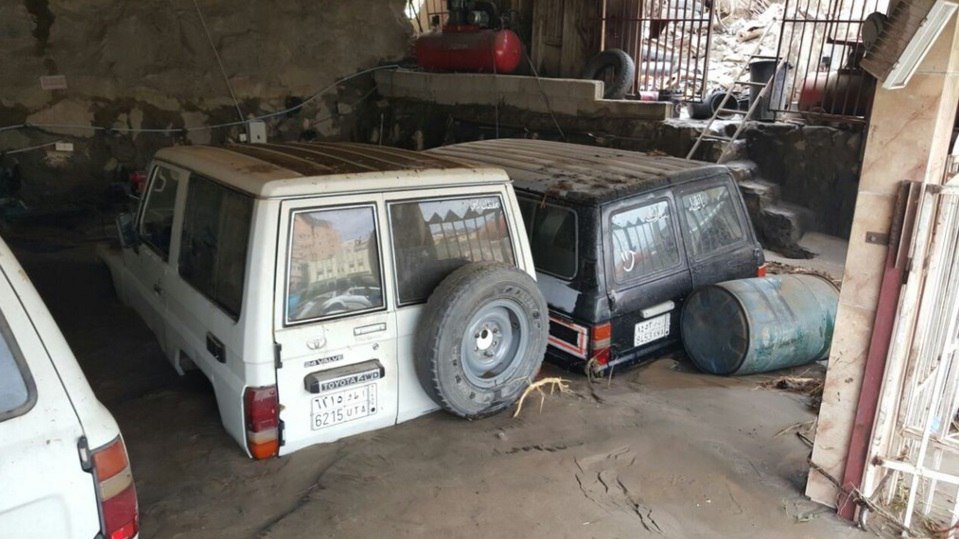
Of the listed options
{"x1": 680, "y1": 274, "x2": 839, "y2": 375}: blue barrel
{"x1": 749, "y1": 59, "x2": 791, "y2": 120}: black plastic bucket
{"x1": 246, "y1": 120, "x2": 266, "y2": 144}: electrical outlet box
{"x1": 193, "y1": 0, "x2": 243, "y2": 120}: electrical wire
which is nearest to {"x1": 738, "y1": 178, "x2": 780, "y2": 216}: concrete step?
{"x1": 749, "y1": 59, "x2": 791, "y2": 120}: black plastic bucket

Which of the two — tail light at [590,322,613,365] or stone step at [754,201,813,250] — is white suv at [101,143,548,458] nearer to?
tail light at [590,322,613,365]

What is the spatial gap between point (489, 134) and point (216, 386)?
22.6ft

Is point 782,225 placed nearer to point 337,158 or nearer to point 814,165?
point 814,165

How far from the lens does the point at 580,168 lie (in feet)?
15.7

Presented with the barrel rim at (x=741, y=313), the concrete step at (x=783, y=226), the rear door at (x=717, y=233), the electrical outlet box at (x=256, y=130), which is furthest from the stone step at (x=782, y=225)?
the electrical outlet box at (x=256, y=130)

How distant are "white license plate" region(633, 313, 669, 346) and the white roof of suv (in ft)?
4.77

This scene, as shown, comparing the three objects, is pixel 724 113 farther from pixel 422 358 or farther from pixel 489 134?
pixel 422 358

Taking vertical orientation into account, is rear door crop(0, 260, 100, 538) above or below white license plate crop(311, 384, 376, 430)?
above

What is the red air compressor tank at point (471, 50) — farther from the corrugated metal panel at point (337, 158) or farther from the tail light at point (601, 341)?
the tail light at point (601, 341)

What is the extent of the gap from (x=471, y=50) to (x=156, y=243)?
259 inches

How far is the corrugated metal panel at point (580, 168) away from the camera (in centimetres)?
436

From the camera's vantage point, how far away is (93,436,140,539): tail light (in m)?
1.98

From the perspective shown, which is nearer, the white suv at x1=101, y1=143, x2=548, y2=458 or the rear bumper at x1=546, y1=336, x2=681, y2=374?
the white suv at x1=101, y1=143, x2=548, y2=458

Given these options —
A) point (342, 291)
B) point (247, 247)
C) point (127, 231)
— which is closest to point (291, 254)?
point (247, 247)
